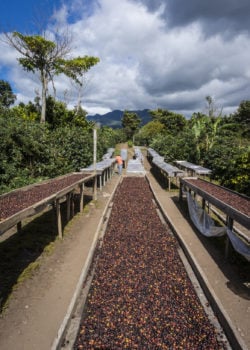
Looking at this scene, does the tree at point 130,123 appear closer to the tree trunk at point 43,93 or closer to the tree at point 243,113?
the tree at point 243,113

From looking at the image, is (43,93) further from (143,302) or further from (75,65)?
(143,302)

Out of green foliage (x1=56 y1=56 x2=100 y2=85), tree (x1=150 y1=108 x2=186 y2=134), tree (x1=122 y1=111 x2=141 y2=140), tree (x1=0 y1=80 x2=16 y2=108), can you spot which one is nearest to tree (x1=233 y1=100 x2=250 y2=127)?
tree (x1=150 y1=108 x2=186 y2=134)

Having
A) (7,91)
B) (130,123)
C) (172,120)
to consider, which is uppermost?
(7,91)

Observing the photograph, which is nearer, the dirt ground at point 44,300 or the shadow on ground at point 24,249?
the dirt ground at point 44,300

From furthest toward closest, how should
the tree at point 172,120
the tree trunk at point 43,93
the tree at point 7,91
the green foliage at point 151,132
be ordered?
the tree at point 172,120 < the tree at point 7,91 < the green foliage at point 151,132 < the tree trunk at point 43,93

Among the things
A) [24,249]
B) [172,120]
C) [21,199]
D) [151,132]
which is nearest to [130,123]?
[172,120]

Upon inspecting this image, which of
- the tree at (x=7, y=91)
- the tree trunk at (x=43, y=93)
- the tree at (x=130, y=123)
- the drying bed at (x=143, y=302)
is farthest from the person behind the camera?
the tree at (x=130, y=123)

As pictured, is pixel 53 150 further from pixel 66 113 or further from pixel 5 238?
pixel 66 113

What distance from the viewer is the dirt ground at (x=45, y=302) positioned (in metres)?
2.87

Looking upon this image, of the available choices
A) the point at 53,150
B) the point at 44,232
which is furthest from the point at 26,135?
the point at 44,232

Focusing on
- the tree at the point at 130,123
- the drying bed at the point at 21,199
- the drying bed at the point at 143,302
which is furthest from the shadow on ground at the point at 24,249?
the tree at the point at 130,123

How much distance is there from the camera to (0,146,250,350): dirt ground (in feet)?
9.43

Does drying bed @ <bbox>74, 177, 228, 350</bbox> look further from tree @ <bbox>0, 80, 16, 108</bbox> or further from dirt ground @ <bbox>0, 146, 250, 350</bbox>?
tree @ <bbox>0, 80, 16, 108</bbox>

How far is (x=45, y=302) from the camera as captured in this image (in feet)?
11.7
